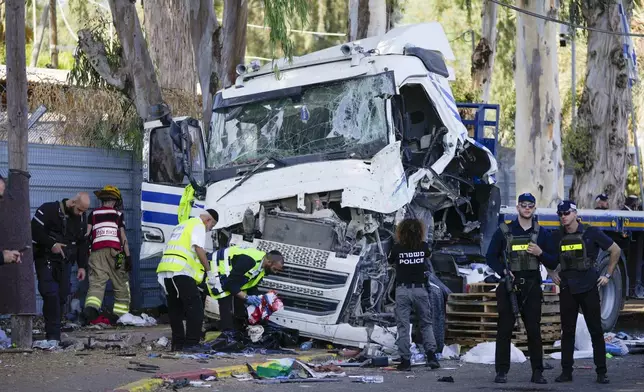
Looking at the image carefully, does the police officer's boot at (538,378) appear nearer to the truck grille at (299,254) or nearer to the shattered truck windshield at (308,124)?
the truck grille at (299,254)

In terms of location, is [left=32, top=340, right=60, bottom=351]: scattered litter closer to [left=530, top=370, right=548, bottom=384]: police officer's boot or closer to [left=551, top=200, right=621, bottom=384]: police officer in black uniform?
[left=530, top=370, right=548, bottom=384]: police officer's boot

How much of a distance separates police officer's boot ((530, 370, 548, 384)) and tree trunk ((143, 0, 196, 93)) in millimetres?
10748

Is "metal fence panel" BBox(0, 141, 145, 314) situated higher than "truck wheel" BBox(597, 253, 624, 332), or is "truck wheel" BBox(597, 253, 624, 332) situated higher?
"metal fence panel" BBox(0, 141, 145, 314)

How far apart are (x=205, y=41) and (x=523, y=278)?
10.4 meters

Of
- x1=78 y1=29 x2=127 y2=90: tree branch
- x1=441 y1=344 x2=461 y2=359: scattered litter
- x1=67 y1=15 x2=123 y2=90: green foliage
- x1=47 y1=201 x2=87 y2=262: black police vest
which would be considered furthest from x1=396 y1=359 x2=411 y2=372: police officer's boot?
x1=67 y1=15 x2=123 y2=90: green foliage

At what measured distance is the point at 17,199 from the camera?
12312 millimetres

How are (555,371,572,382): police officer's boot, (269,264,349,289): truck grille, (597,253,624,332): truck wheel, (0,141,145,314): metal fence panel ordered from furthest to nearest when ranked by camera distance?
(597,253,624,332): truck wheel, (0,141,145,314): metal fence panel, (269,264,349,289): truck grille, (555,371,572,382): police officer's boot

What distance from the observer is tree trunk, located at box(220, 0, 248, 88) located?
20547 mm

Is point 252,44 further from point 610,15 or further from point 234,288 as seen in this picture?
point 234,288

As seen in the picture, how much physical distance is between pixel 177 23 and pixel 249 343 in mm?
9001

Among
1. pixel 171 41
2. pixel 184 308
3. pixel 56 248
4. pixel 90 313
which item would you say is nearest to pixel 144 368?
pixel 184 308

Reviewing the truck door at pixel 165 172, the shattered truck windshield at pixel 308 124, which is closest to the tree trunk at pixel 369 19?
the truck door at pixel 165 172

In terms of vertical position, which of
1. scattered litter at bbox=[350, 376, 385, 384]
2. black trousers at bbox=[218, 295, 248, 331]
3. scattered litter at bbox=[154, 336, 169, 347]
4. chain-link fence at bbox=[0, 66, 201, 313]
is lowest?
scattered litter at bbox=[154, 336, 169, 347]

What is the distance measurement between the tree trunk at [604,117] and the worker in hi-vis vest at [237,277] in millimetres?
15590
